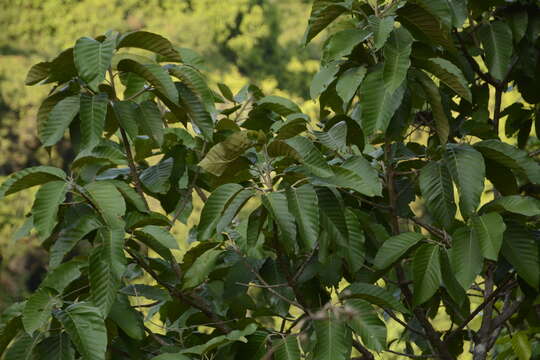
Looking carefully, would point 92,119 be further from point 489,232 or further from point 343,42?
point 489,232

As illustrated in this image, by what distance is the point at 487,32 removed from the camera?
1893 mm

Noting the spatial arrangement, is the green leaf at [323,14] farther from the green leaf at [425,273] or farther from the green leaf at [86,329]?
the green leaf at [86,329]

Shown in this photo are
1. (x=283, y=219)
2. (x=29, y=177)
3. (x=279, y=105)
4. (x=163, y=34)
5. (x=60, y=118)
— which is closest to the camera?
(x=283, y=219)

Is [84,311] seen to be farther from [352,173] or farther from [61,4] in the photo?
[61,4]

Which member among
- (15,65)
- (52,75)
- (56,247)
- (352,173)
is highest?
(52,75)

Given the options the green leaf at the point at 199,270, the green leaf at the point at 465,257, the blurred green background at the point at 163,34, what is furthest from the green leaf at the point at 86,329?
the blurred green background at the point at 163,34

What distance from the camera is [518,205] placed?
4.66 feet

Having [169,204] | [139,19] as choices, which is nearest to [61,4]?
[139,19]

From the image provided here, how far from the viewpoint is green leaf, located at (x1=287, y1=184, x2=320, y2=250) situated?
129cm

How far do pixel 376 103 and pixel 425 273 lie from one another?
322 millimetres

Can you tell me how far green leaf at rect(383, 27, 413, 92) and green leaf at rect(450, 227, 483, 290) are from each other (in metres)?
0.29

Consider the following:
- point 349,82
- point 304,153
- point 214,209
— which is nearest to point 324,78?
point 349,82

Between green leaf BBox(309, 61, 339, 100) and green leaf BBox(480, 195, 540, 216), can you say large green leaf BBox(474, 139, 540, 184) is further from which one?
green leaf BBox(309, 61, 339, 100)

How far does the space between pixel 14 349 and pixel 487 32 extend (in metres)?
1.26
